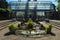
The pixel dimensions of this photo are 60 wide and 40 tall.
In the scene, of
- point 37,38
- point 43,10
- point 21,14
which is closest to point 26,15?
point 21,14

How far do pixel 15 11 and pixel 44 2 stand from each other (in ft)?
41.1

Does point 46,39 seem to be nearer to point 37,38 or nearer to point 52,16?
point 37,38

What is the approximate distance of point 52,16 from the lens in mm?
63188

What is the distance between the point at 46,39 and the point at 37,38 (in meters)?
0.89

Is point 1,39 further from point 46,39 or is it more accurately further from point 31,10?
point 31,10

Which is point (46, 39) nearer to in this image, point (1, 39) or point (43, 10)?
point (1, 39)

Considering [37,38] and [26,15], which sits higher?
[37,38]

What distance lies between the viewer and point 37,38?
13.1m

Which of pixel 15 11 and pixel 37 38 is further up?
pixel 37 38

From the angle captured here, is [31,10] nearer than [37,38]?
No

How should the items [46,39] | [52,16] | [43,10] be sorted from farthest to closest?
[43,10], [52,16], [46,39]

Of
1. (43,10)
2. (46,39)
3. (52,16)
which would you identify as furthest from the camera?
(43,10)

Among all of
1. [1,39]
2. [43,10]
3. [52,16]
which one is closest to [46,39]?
[1,39]

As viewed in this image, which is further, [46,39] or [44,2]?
[44,2]
